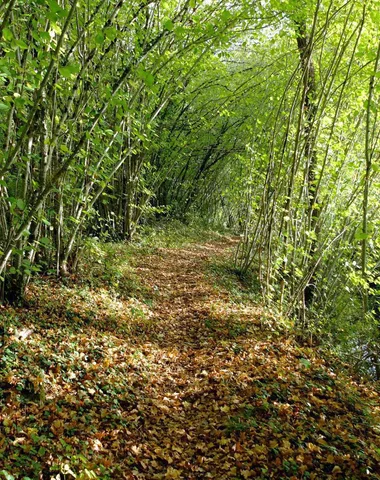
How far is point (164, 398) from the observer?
446cm

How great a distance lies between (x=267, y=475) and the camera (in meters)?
3.34

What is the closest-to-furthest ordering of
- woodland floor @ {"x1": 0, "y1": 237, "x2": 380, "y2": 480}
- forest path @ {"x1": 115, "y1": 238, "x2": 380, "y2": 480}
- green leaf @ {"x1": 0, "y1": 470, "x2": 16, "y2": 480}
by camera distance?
1. green leaf @ {"x1": 0, "y1": 470, "x2": 16, "y2": 480}
2. woodland floor @ {"x1": 0, "y1": 237, "x2": 380, "y2": 480}
3. forest path @ {"x1": 115, "y1": 238, "x2": 380, "y2": 480}

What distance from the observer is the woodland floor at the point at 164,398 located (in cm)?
332

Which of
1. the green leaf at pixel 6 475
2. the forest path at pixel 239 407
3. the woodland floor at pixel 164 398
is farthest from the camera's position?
the forest path at pixel 239 407

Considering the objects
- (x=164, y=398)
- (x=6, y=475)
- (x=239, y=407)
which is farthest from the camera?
(x=164, y=398)

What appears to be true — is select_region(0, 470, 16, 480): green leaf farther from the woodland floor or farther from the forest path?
the forest path

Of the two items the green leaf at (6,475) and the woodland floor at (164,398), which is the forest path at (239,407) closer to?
the woodland floor at (164,398)

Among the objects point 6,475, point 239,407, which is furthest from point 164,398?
point 6,475

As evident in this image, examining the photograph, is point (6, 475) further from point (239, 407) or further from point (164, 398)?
point (239, 407)

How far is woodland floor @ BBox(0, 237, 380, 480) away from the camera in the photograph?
3316 millimetres

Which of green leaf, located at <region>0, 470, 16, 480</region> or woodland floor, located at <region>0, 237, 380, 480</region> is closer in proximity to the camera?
green leaf, located at <region>0, 470, 16, 480</region>

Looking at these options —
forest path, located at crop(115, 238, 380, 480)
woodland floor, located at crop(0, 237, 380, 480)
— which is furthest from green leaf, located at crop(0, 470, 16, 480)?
forest path, located at crop(115, 238, 380, 480)

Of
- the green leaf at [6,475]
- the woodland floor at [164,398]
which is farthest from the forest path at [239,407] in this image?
the green leaf at [6,475]

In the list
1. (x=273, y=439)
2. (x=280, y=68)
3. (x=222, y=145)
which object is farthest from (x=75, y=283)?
(x=222, y=145)
